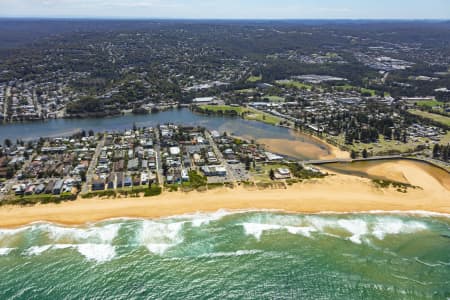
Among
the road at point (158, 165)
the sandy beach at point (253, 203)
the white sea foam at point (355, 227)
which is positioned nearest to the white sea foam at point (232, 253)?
the sandy beach at point (253, 203)

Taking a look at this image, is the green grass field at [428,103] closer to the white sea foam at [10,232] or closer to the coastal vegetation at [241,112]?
the coastal vegetation at [241,112]

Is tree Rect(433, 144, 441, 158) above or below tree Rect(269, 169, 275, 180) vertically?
above

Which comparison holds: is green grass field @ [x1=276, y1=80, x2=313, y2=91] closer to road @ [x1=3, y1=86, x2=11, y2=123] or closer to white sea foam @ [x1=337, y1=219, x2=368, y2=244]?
white sea foam @ [x1=337, y1=219, x2=368, y2=244]

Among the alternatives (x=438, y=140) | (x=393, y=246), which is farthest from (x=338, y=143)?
(x=393, y=246)

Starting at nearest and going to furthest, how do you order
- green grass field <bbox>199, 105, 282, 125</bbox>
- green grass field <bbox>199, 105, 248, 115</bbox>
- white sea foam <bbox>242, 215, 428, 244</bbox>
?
white sea foam <bbox>242, 215, 428, 244</bbox> < green grass field <bbox>199, 105, 282, 125</bbox> < green grass field <bbox>199, 105, 248, 115</bbox>

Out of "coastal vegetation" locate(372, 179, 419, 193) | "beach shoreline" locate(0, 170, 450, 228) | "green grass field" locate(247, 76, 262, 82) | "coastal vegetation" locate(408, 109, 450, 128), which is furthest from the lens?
"green grass field" locate(247, 76, 262, 82)

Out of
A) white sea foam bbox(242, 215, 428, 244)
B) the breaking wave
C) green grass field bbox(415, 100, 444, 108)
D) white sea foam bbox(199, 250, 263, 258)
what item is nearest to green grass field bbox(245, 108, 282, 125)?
white sea foam bbox(242, 215, 428, 244)

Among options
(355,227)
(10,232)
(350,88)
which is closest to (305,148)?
(355,227)

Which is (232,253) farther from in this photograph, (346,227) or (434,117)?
(434,117)
